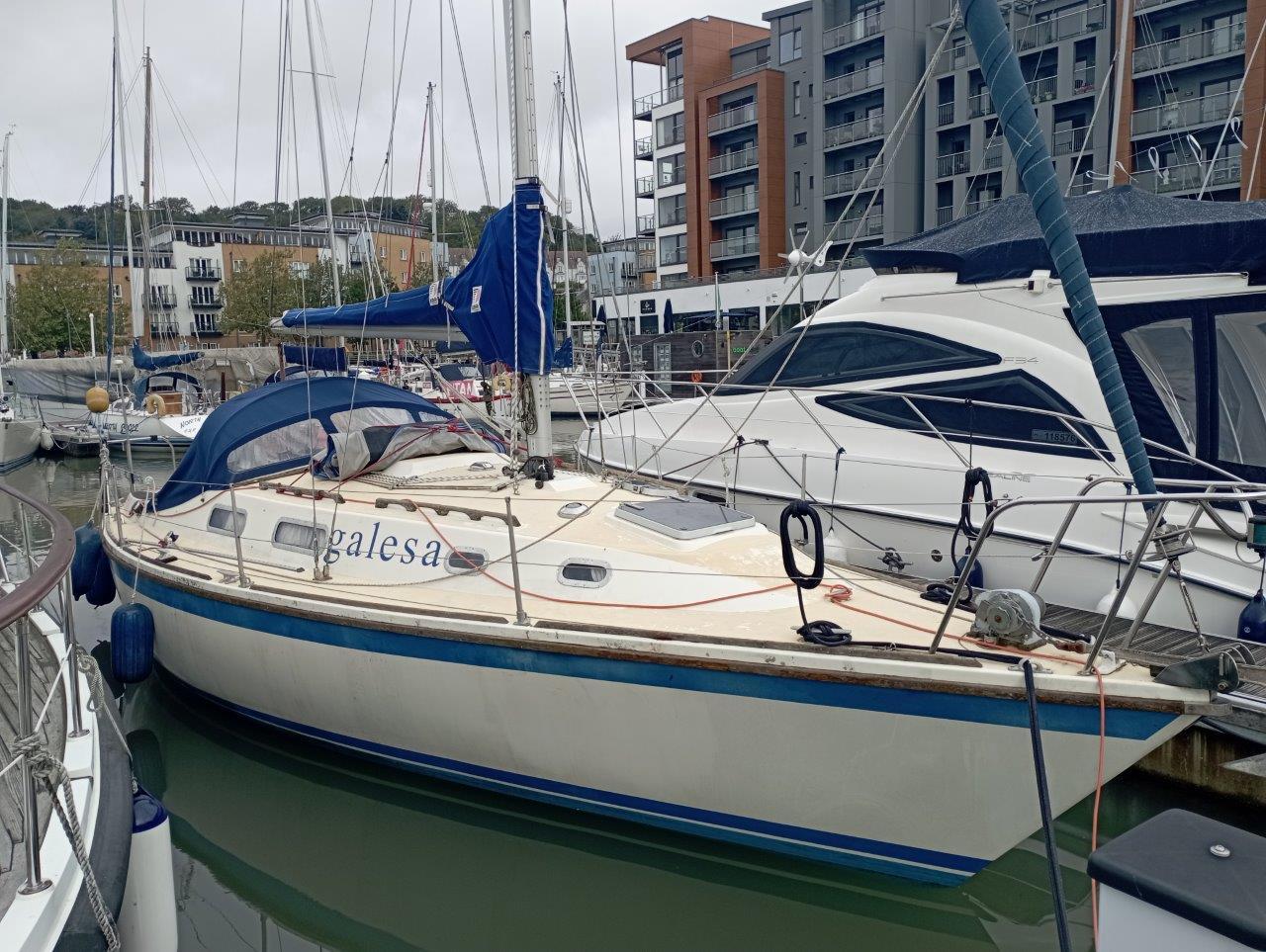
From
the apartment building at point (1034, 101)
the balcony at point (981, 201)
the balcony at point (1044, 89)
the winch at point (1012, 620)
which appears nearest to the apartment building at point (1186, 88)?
the apartment building at point (1034, 101)

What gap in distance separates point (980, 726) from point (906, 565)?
392cm

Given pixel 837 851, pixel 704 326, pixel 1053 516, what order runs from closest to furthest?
pixel 837 851
pixel 1053 516
pixel 704 326

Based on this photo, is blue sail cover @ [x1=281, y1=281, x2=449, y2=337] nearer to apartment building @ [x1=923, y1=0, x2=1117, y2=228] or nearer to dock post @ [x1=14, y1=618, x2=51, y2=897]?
dock post @ [x1=14, y1=618, x2=51, y2=897]

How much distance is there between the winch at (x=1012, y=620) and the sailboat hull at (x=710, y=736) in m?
0.39

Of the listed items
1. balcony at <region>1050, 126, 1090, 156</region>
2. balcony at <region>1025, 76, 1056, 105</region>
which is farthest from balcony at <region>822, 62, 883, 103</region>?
balcony at <region>1050, 126, 1090, 156</region>

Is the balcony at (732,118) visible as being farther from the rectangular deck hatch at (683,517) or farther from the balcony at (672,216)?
the rectangular deck hatch at (683,517)

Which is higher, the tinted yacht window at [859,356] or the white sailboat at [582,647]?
the tinted yacht window at [859,356]

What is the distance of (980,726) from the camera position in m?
4.22

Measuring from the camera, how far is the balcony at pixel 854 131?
3400cm

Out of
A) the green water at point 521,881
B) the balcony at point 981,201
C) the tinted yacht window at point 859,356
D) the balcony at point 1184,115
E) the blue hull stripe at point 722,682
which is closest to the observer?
the blue hull stripe at point 722,682

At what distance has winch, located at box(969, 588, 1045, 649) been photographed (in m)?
4.42

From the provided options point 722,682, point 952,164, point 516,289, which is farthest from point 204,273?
point 722,682

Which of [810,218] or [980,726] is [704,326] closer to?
[810,218]

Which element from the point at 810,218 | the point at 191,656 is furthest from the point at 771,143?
the point at 191,656
